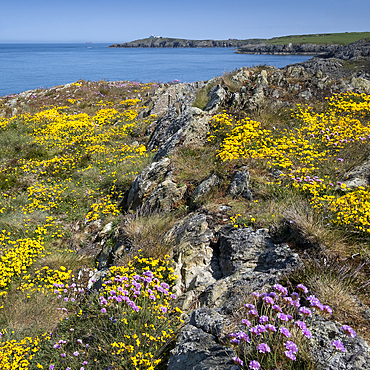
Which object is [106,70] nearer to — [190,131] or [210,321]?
[190,131]

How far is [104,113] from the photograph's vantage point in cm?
1938

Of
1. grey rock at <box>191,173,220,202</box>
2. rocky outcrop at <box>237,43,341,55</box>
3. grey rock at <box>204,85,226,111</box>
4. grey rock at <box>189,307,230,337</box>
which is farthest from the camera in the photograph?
rocky outcrop at <box>237,43,341,55</box>

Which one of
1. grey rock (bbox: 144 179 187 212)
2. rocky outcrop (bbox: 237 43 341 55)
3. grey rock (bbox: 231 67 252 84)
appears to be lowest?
grey rock (bbox: 144 179 187 212)

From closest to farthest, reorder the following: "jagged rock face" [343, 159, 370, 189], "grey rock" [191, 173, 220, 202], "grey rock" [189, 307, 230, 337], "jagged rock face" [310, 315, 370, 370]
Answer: "jagged rock face" [310, 315, 370, 370], "grey rock" [189, 307, 230, 337], "jagged rock face" [343, 159, 370, 189], "grey rock" [191, 173, 220, 202]

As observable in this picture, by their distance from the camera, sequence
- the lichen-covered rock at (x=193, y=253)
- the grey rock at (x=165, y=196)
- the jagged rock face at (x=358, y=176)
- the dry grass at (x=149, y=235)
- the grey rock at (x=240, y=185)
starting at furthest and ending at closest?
the grey rock at (x=165, y=196), the grey rock at (x=240, y=185), the jagged rock face at (x=358, y=176), the dry grass at (x=149, y=235), the lichen-covered rock at (x=193, y=253)

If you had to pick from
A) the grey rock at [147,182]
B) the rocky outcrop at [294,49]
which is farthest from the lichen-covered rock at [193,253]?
the rocky outcrop at [294,49]

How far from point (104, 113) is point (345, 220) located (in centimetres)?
1863

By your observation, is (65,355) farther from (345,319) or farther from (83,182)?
(83,182)

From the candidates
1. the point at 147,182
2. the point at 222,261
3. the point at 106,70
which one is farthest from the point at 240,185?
the point at 106,70

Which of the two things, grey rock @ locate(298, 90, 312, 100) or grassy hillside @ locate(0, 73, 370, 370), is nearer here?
grassy hillside @ locate(0, 73, 370, 370)

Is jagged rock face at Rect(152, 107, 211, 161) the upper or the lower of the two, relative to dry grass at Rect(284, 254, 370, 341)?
upper

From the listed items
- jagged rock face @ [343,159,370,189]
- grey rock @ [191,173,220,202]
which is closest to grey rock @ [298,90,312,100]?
jagged rock face @ [343,159,370,189]

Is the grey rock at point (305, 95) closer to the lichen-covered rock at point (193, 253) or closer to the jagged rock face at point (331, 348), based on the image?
the lichen-covered rock at point (193, 253)

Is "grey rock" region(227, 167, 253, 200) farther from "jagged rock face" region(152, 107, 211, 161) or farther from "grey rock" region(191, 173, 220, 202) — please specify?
"jagged rock face" region(152, 107, 211, 161)
